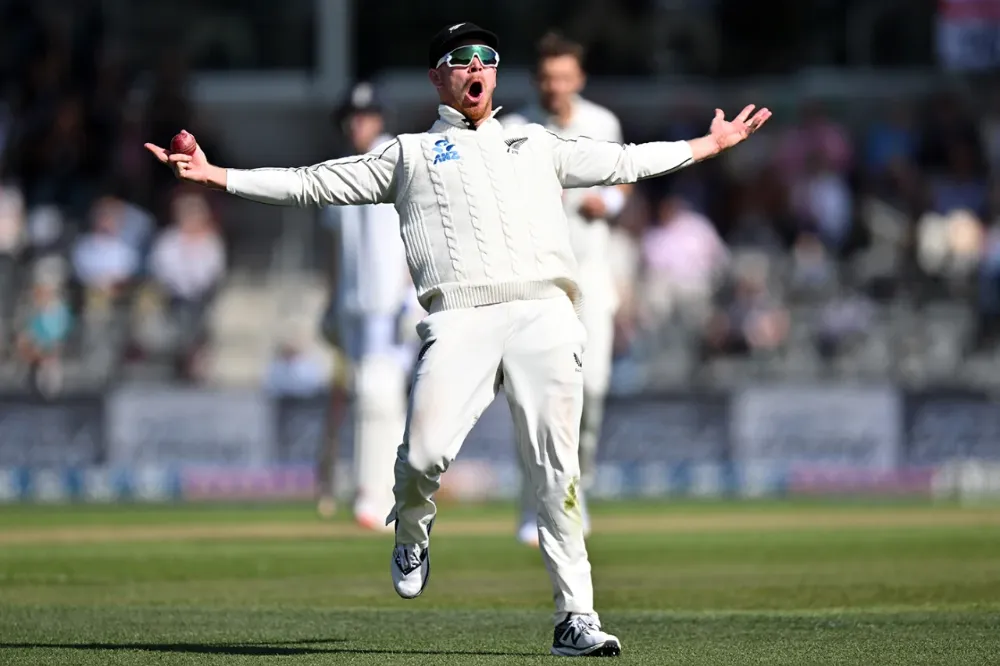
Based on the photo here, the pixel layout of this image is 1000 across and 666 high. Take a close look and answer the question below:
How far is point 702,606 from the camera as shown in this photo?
899 cm

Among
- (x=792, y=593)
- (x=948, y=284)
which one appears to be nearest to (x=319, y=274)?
(x=948, y=284)

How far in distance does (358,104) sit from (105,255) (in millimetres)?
8511

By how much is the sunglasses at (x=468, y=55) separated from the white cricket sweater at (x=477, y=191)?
191 millimetres

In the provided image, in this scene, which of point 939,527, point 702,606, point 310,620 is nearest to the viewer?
point 310,620

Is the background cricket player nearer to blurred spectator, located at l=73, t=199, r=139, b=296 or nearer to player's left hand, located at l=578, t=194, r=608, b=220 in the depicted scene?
player's left hand, located at l=578, t=194, r=608, b=220

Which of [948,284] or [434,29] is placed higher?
[434,29]

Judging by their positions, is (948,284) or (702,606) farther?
(948,284)

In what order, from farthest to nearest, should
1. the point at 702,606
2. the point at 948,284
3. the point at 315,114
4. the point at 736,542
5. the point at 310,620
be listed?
the point at 315,114
the point at 948,284
the point at 736,542
the point at 702,606
the point at 310,620

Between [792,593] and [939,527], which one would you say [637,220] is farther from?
[792,593]

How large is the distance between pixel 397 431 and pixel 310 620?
4531mm

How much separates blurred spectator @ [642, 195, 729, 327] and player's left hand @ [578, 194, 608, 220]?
30.8 feet

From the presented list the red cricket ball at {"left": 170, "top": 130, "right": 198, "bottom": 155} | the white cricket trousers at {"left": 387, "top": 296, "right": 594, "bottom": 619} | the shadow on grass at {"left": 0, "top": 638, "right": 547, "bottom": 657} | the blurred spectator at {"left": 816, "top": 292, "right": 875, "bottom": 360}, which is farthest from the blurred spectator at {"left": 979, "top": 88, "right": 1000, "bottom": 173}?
the red cricket ball at {"left": 170, "top": 130, "right": 198, "bottom": 155}

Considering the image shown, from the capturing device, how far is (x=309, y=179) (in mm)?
7289

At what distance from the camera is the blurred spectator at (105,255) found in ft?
66.6
